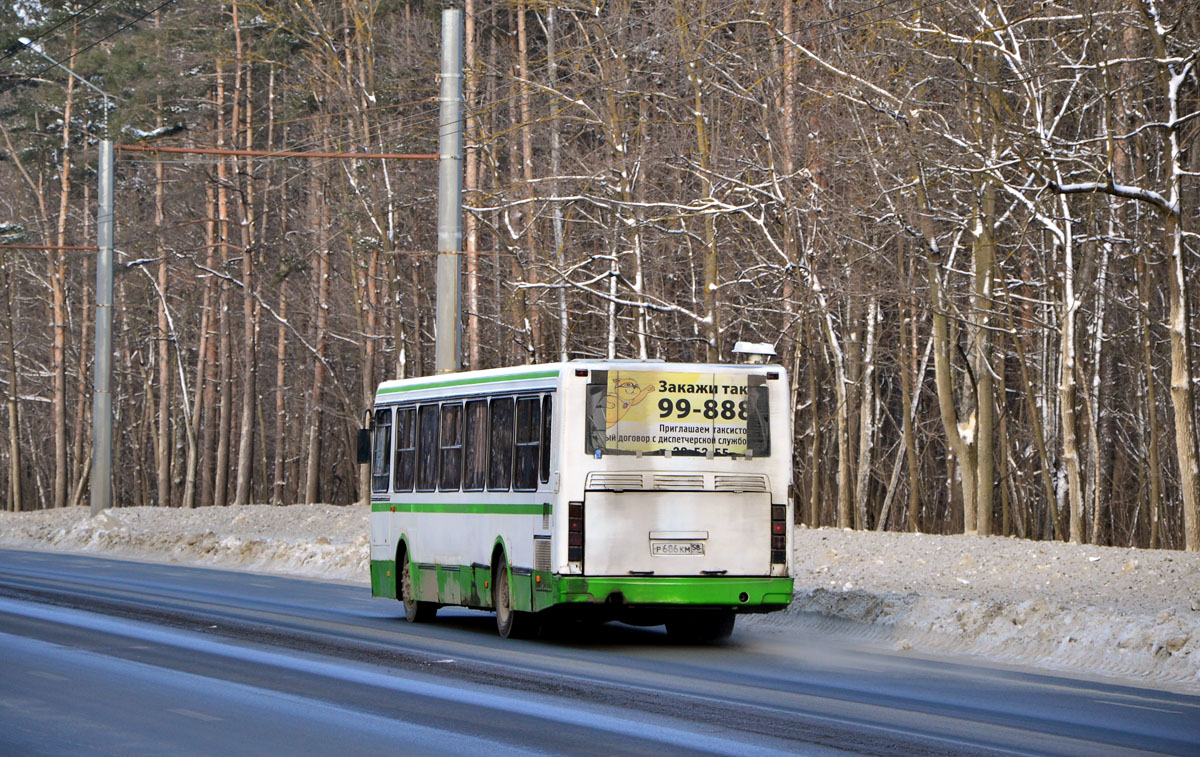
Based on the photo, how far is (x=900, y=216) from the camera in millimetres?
26297

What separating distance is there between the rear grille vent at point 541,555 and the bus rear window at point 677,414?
1.01 metres

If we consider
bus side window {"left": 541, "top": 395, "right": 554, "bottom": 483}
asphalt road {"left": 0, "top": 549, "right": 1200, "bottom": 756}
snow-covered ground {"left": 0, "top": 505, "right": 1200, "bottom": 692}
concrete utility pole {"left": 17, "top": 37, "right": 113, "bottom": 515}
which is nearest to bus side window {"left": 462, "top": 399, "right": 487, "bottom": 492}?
bus side window {"left": 541, "top": 395, "right": 554, "bottom": 483}

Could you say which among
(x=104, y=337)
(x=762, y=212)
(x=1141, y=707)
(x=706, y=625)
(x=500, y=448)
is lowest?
(x=1141, y=707)

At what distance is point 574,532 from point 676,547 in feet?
3.35

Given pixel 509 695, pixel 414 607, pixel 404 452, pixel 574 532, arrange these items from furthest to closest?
pixel 404 452 → pixel 414 607 → pixel 574 532 → pixel 509 695

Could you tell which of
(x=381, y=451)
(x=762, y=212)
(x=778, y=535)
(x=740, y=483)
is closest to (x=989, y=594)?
(x=778, y=535)

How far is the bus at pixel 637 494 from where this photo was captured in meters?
15.9

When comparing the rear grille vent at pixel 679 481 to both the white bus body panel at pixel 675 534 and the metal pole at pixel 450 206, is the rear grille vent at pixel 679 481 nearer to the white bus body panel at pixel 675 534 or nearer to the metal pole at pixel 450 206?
the white bus body panel at pixel 675 534

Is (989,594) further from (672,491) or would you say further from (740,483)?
(672,491)

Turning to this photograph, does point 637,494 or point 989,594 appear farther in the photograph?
point 989,594

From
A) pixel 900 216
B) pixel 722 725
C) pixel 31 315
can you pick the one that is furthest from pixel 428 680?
pixel 31 315

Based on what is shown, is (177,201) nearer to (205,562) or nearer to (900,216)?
(205,562)

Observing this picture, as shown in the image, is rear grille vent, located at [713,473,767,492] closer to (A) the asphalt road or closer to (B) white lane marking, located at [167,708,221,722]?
(A) the asphalt road

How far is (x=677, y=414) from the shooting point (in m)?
16.3
